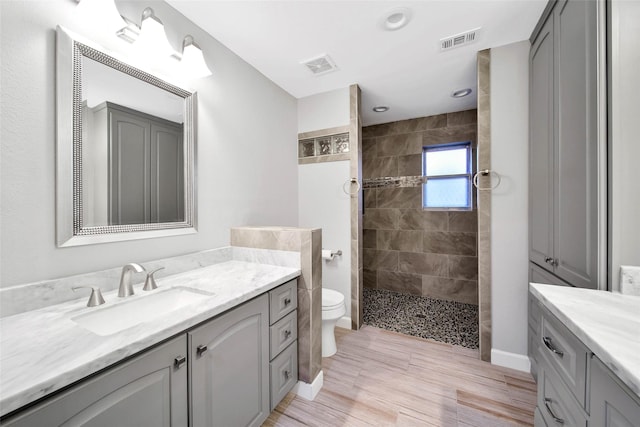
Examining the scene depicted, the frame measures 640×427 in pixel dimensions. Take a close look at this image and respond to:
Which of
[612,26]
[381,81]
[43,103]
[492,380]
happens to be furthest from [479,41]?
[43,103]

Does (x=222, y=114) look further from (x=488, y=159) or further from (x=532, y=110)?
(x=532, y=110)

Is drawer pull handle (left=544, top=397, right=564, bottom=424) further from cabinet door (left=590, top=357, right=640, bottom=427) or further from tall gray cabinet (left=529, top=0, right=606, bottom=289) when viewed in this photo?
tall gray cabinet (left=529, top=0, right=606, bottom=289)

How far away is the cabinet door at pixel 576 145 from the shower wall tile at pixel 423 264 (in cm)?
187

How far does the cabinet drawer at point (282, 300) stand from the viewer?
1.30 metres

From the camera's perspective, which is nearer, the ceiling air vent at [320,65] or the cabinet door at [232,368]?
the cabinet door at [232,368]

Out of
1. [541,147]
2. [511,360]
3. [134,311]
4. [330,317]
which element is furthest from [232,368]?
[541,147]

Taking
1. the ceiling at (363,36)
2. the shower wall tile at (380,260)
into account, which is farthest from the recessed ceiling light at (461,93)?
the shower wall tile at (380,260)

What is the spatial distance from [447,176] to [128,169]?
3.31m

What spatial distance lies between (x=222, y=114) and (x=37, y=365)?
164cm

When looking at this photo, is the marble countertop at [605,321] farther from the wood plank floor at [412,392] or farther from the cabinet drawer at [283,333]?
the cabinet drawer at [283,333]

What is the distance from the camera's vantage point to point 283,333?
1.40 metres

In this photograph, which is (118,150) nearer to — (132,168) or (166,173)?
(132,168)

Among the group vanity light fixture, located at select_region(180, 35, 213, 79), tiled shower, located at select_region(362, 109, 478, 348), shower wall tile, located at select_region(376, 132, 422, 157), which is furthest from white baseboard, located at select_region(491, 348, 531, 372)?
vanity light fixture, located at select_region(180, 35, 213, 79)

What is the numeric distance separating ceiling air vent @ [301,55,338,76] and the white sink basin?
1937 millimetres
